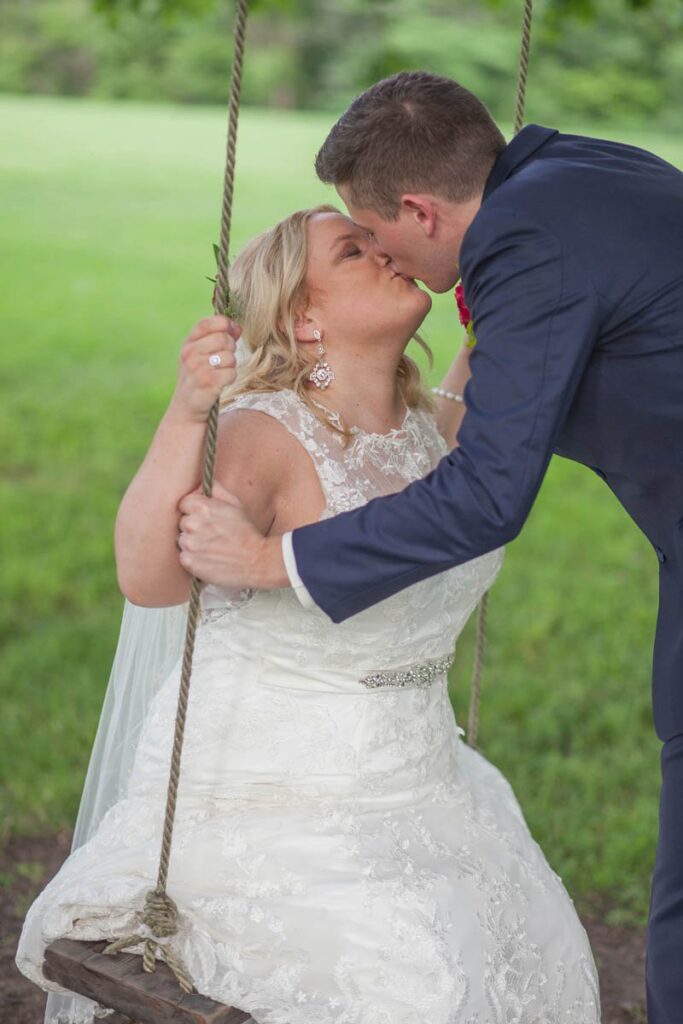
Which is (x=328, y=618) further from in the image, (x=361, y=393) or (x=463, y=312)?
(x=463, y=312)

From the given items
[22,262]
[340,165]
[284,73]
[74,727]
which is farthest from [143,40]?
[340,165]

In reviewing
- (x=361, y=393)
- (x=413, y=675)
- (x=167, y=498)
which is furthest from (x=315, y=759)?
(x=361, y=393)

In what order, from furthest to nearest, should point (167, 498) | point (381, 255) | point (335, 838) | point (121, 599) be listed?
1. point (121, 599)
2. point (381, 255)
3. point (335, 838)
4. point (167, 498)

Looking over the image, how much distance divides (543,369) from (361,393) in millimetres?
821

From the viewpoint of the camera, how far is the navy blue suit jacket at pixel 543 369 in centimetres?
229

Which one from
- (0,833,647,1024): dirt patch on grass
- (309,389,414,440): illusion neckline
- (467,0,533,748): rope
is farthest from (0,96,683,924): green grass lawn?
(309,389,414,440): illusion neckline

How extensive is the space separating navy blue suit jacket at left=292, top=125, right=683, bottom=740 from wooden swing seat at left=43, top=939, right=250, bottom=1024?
0.77 meters

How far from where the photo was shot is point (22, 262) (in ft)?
56.1

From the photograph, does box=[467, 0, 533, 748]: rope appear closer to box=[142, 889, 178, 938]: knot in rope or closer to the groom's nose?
the groom's nose

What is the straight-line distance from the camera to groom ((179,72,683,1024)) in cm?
230

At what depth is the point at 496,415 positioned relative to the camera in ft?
7.53

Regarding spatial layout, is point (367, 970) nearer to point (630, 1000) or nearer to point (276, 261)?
point (276, 261)

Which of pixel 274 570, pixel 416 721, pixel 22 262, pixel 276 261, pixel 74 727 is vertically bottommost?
pixel 22 262

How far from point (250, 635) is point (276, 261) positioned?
815mm
